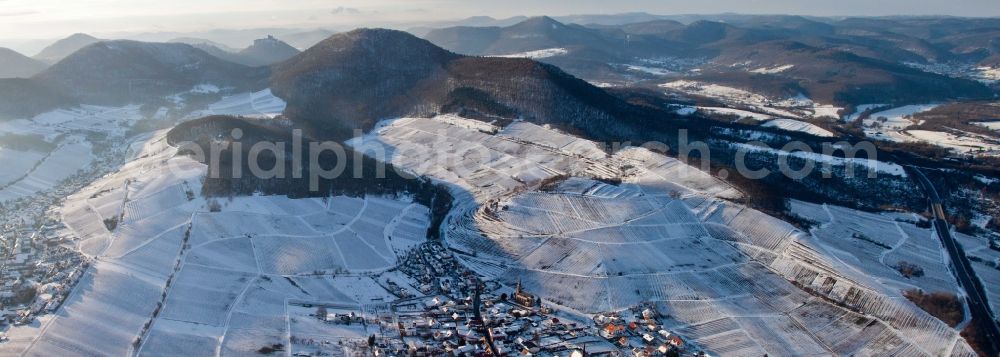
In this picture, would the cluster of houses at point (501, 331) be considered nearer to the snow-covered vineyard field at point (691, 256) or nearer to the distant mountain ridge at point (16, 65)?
the snow-covered vineyard field at point (691, 256)

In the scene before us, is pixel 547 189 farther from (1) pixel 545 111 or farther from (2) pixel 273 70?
(2) pixel 273 70

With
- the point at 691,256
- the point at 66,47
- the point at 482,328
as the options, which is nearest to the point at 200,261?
the point at 482,328

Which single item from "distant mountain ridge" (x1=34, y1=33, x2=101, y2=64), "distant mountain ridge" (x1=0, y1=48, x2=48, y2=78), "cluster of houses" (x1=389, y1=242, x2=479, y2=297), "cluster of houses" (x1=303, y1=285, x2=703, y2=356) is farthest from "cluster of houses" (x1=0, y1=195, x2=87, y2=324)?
"distant mountain ridge" (x1=34, y1=33, x2=101, y2=64)

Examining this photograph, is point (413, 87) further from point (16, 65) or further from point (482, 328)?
point (16, 65)

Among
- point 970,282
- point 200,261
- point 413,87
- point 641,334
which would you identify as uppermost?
point 413,87

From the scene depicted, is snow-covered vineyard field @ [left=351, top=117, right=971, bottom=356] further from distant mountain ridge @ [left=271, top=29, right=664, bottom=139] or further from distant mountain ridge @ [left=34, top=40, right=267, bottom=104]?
distant mountain ridge @ [left=34, top=40, right=267, bottom=104]

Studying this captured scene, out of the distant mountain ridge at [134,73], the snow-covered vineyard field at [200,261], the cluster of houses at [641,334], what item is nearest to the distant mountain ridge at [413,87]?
the distant mountain ridge at [134,73]
